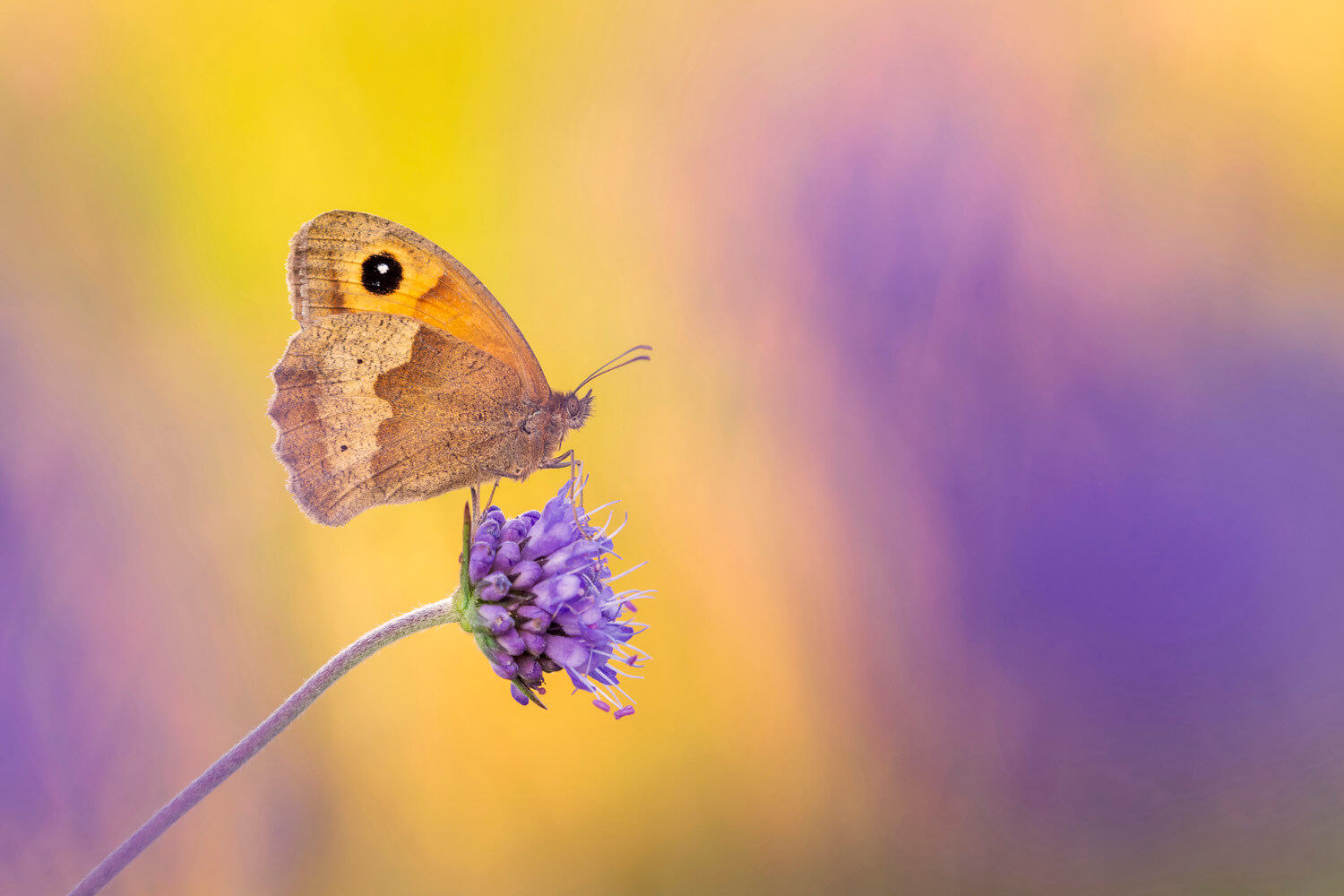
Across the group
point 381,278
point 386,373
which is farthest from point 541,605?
point 381,278

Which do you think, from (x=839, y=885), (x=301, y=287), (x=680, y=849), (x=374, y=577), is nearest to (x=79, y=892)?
(x=301, y=287)

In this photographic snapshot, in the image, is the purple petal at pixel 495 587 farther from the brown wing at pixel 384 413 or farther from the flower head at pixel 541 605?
the brown wing at pixel 384 413

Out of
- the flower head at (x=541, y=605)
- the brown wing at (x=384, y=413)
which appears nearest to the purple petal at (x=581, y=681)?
the flower head at (x=541, y=605)

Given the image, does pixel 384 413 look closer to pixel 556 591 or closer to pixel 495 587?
pixel 495 587

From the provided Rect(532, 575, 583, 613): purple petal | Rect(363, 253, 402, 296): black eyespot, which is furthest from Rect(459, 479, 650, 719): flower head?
Rect(363, 253, 402, 296): black eyespot

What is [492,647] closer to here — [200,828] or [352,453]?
[352,453]
